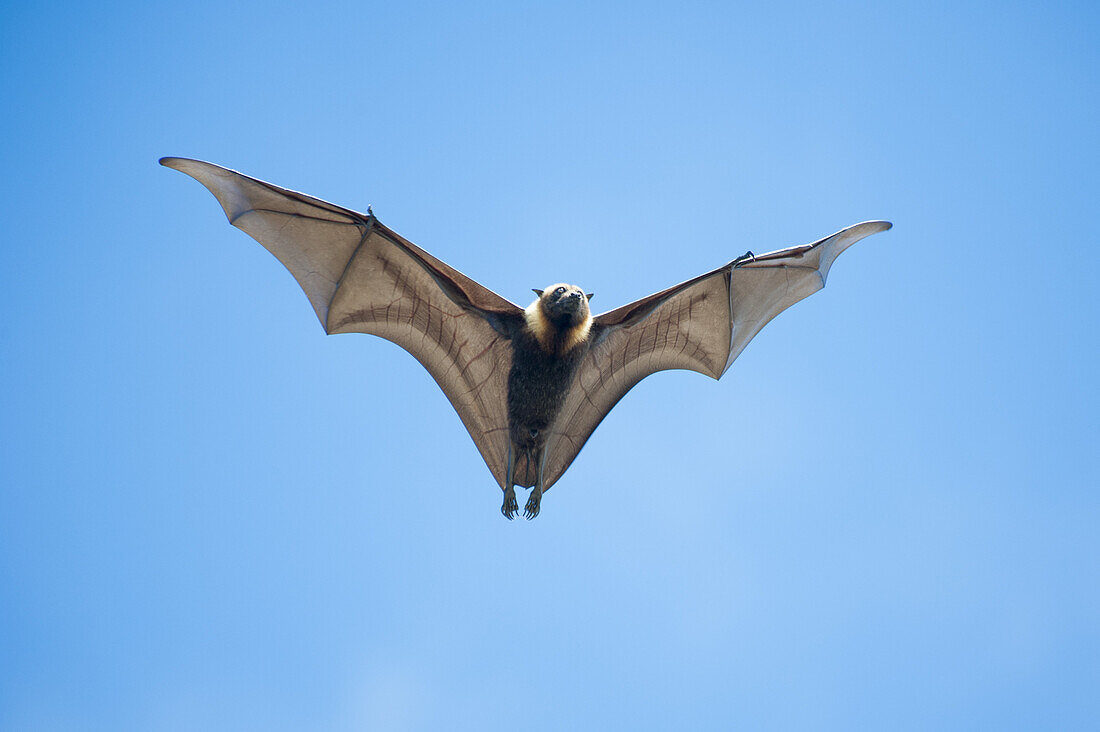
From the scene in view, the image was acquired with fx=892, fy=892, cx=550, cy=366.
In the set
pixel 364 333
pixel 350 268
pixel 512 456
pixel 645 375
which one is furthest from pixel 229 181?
pixel 645 375

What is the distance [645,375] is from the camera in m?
12.2

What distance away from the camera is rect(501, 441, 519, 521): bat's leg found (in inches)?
456

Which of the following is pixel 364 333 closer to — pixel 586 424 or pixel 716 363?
pixel 586 424

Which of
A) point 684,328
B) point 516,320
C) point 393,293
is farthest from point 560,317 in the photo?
point 393,293

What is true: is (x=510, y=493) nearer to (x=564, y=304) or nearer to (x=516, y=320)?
(x=516, y=320)

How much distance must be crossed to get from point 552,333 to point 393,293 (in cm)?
213

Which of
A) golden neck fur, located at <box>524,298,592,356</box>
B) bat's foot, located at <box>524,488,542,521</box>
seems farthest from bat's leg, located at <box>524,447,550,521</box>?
golden neck fur, located at <box>524,298,592,356</box>

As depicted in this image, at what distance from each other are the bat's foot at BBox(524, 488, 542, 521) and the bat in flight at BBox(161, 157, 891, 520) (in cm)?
2

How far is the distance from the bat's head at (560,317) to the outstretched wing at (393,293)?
0.33 metres

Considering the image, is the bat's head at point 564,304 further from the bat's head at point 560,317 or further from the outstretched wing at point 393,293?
the outstretched wing at point 393,293

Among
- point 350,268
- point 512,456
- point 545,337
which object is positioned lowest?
point 512,456

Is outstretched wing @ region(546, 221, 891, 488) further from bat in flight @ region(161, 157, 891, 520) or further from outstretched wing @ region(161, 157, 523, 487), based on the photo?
outstretched wing @ region(161, 157, 523, 487)

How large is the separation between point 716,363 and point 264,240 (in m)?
6.09

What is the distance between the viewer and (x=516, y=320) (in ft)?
37.1
